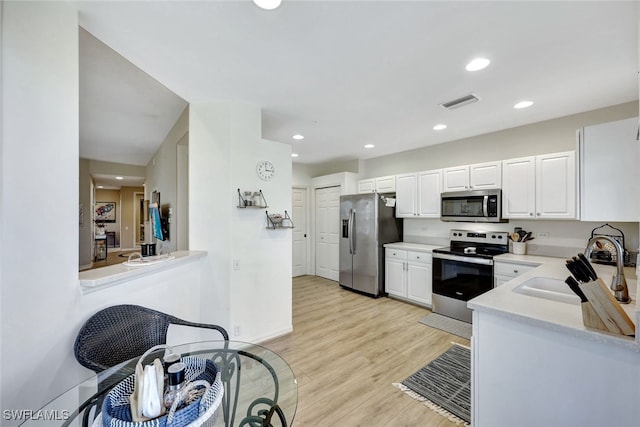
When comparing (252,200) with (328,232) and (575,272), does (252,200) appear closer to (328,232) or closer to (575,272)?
(575,272)

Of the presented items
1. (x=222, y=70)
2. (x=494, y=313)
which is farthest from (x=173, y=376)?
(x=222, y=70)

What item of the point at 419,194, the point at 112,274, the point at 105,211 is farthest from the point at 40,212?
the point at 105,211

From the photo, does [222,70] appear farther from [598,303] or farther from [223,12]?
[598,303]

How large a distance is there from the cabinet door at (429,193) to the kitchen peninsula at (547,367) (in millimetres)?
2589

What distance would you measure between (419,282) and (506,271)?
1.20 m

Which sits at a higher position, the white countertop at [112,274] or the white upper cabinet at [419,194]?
the white upper cabinet at [419,194]

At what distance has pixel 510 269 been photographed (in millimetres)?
2945

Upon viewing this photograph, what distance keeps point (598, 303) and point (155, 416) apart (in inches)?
70.6

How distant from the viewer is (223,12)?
1.47 meters

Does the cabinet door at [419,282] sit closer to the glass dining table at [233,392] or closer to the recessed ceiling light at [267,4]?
the glass dining table at [233,392]

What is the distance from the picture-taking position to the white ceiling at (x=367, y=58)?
58.3 inches

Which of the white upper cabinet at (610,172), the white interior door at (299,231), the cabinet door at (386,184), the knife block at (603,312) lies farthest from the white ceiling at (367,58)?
the white interior door at (299,231)

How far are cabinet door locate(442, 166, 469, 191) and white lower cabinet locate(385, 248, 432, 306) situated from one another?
42.0 inches

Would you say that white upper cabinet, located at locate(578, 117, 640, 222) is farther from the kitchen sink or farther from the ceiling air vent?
the ceiling air vent
